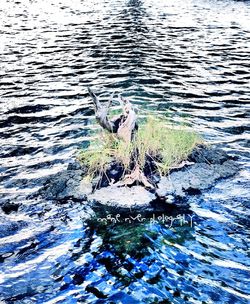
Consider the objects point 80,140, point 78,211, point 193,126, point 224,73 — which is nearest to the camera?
point 78,211

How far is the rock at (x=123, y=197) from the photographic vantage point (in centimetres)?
988

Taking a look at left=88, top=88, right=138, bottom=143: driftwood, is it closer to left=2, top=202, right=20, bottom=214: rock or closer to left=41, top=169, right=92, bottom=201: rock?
left=41, top=169, right=92, bottom=201: rock

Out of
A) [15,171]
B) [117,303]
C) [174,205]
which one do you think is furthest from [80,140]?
[117,303]

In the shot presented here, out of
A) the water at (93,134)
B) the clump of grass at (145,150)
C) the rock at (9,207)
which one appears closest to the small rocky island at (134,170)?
the clump of grass at (145,150)

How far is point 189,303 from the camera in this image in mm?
→ 7070

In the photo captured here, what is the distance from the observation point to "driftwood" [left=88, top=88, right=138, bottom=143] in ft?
35.5

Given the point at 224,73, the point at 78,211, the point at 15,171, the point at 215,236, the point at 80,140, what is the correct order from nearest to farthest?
the point at 215,236 < the point at 78,211 < the point at 15,171 < the point at 80,140 < the point at 224,73

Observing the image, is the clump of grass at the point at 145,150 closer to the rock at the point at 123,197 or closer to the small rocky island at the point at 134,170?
the small rocky island at the point at 134,170

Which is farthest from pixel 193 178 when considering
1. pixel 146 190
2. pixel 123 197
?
pixel 123 197

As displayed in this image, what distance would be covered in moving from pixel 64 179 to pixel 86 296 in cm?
433

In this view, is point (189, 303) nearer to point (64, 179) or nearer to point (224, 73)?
point (64, 179)

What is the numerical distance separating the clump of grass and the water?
133 cm

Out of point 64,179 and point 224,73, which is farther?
point 224,73

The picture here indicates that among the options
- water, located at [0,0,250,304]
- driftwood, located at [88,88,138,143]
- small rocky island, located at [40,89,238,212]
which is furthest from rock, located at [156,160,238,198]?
driftwood, located at [88,88,138,143]
